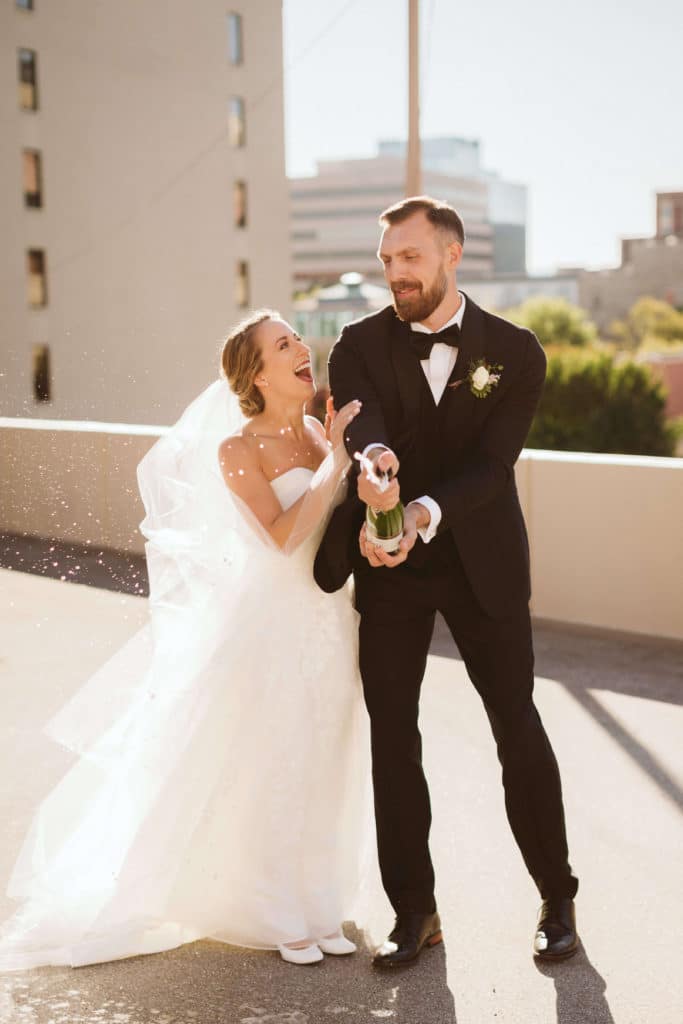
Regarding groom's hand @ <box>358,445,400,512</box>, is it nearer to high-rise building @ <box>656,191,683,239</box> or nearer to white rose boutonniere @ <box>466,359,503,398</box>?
white rose boutonniere @ <box>466,359,503,398</box>

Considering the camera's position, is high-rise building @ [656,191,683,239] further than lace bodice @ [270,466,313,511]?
Yes

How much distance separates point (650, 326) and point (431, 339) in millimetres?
84698

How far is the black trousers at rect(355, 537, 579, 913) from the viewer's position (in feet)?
11.0

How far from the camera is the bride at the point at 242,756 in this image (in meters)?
3.49

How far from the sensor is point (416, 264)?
3.25 meters

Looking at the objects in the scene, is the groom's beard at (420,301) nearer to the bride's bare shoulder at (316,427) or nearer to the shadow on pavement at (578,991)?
the bride's bare shoulder at (316,427)

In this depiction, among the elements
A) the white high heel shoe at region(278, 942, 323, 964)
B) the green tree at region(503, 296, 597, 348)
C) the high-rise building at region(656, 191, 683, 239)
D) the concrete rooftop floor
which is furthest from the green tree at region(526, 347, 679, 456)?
the high-rise building at region(656, 191, 683, 239)

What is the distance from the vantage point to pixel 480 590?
3.31 meters

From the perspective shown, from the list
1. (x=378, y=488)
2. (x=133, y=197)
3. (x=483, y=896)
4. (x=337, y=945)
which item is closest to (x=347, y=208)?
(x=133, y=197)

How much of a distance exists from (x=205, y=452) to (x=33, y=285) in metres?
31.4

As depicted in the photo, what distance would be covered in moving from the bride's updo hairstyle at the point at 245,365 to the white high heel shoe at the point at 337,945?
154cm

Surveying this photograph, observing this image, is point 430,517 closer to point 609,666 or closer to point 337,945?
point 337,945

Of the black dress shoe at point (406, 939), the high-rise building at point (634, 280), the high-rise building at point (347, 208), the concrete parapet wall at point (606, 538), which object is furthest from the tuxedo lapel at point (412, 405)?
the high-rise building at point (347, 208)

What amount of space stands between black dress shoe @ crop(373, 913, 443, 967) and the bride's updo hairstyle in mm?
1536
